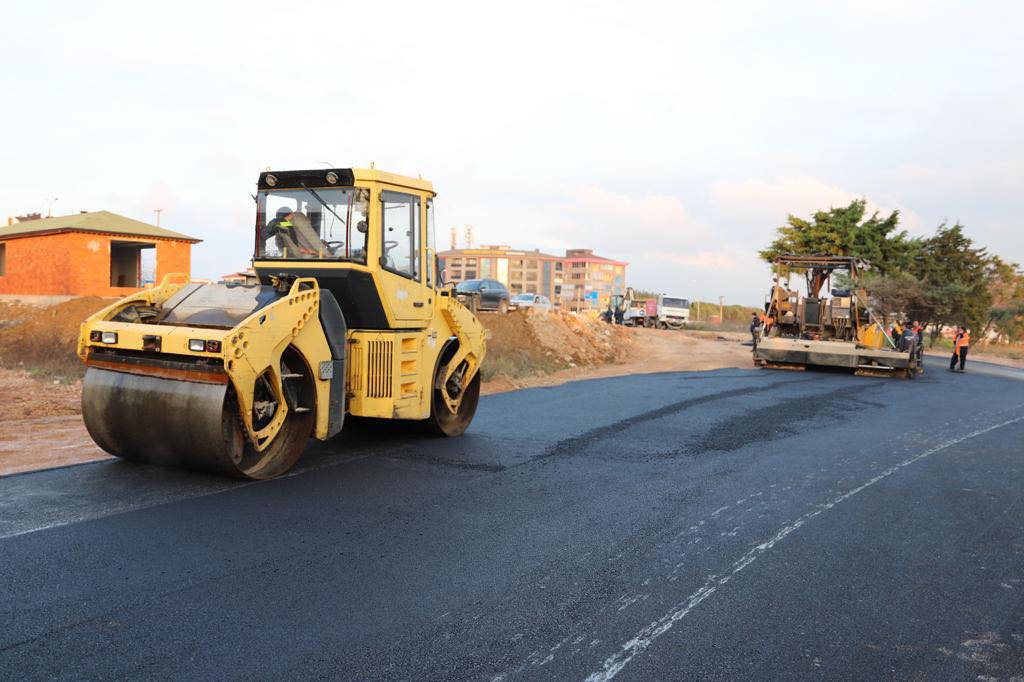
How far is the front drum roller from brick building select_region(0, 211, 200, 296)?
866 inches

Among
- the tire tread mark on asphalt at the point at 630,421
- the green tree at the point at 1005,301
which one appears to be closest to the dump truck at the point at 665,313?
the green tree at the point at 1005,301

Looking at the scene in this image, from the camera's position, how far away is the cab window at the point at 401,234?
773 centimetres

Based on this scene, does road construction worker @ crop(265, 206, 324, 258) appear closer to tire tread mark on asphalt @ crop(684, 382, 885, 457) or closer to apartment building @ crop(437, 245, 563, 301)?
tire tread mark on asphalt @ crop(684, 382, 885, 457)

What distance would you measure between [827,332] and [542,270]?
107m

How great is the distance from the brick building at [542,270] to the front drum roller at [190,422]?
352ft

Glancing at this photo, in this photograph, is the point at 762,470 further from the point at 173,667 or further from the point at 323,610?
the point at 173,667

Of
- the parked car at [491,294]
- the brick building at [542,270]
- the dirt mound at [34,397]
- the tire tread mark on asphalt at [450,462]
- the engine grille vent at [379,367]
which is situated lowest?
the dirt mound at [34,397]

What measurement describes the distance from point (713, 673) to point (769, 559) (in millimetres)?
1724

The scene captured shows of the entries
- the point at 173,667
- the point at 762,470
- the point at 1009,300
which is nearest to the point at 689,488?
the point at 762,470

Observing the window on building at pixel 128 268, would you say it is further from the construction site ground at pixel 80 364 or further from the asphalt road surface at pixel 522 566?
the asphalt road surface at pixel 522 566

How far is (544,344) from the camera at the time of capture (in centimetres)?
2419

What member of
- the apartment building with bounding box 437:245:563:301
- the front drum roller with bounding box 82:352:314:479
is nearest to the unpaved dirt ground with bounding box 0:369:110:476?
the front drum roller with bounding box 82:352:314:479

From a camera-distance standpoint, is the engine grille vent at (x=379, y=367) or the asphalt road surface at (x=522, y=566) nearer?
the asphalt road surface at (x=522, y=566)

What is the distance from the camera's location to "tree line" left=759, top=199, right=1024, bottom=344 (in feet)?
127
